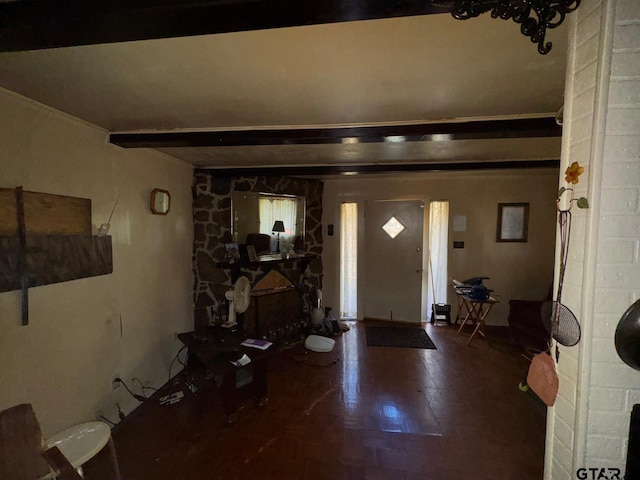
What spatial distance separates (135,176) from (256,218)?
1.57 metres

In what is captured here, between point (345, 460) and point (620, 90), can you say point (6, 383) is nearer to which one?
point (345, 460)

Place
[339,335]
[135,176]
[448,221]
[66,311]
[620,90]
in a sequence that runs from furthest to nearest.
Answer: [448,221] < [339,335] < [135,176] < [66,311] < [620,90]

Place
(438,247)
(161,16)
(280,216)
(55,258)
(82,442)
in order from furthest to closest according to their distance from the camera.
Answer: (438,247) < (280,216) < (55,258) < (82,442) < (161,16)

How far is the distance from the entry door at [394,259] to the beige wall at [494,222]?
0.22 meters

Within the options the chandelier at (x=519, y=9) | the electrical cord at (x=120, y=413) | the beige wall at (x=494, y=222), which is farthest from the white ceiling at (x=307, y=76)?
the beige wall at (x=494, y=222)

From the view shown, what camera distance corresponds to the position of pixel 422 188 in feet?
15.0

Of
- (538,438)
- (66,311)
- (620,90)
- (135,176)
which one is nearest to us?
(620,90)

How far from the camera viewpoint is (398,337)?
13.4 feet

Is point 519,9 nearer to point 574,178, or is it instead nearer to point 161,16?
point 574,178

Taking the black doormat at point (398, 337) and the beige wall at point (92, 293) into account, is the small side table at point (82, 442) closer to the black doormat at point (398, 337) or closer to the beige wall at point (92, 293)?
the beige wall at point (92, 293)

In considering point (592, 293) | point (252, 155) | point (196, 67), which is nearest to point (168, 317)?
point (252, 155)

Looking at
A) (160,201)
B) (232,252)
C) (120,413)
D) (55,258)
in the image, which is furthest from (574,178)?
(232,252)

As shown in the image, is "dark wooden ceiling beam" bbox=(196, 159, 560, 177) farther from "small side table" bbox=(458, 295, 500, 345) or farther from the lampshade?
"small side table" bbox=(458, 295, 500, 345)

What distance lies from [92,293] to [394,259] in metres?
3.78
